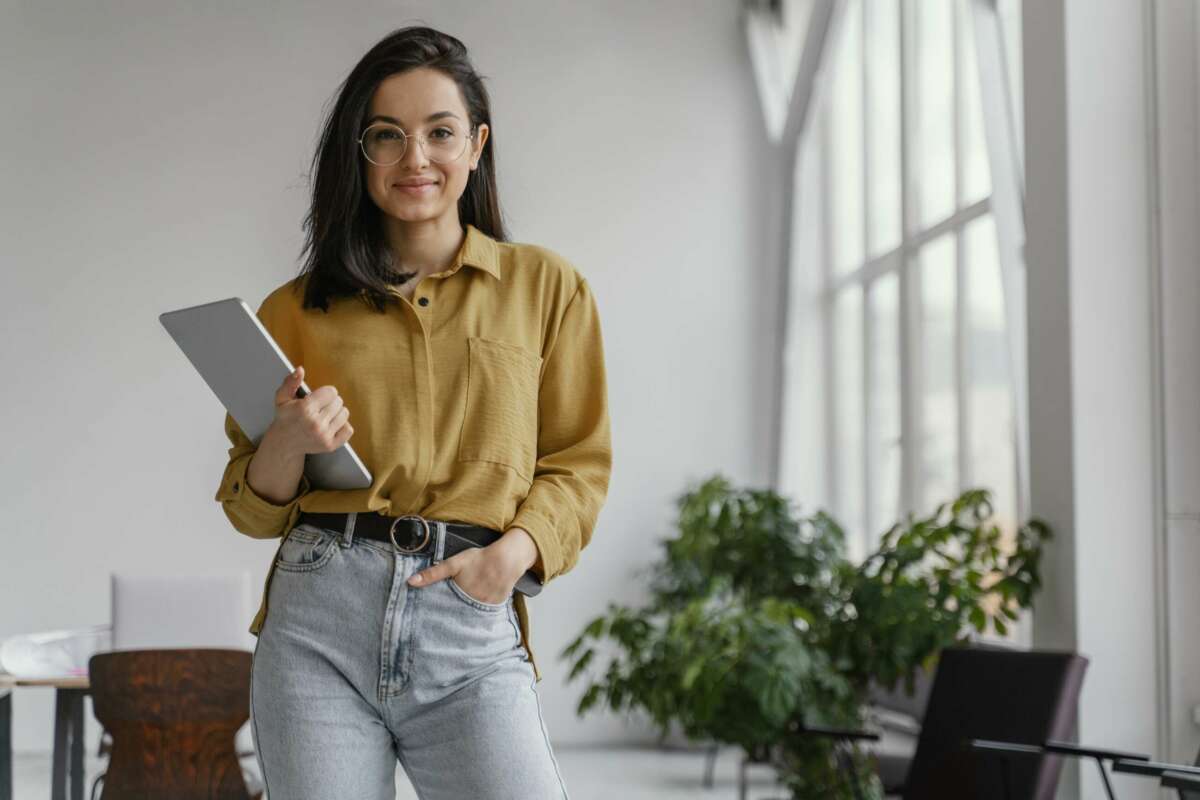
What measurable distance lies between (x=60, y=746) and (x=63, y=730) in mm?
49

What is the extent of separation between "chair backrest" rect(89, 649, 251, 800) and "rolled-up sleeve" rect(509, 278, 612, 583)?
6.00ft

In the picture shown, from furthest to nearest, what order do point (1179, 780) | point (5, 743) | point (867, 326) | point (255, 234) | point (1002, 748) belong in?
1. point (255, 234)
2. point (867, 326)
3. point (5, 743)
4. point (1002, 748)
5. point (1179, 780)

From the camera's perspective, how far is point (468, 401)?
1.52m

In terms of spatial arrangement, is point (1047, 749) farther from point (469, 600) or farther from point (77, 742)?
point (77, 742)

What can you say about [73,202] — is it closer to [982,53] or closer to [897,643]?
[982,53]

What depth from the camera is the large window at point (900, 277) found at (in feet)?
17.5

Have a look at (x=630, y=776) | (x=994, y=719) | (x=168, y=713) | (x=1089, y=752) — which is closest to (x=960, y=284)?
(x=994, y=719)

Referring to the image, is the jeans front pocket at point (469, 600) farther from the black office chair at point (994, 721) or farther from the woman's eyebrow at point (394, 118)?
the black office chair at point (994, 721)

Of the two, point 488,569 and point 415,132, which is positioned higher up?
point 415,132

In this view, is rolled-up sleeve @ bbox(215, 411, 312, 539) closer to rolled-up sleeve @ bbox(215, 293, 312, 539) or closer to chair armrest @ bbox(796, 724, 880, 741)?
rolled-up sleeve @ bbox(215, 293, 312, 539)

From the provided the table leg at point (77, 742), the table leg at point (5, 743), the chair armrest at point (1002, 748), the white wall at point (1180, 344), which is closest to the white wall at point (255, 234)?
the table leg at point (77, 742)

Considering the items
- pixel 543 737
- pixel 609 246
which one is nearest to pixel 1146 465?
pixel 543 737

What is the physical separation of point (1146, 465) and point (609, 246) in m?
4.54

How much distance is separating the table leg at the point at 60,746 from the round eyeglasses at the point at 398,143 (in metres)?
3.05
